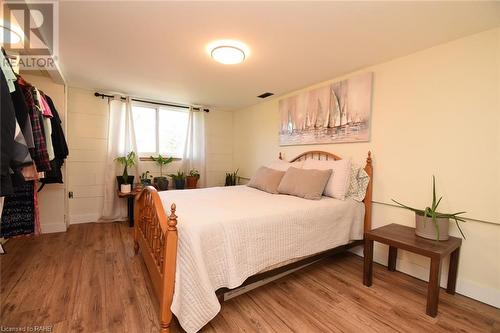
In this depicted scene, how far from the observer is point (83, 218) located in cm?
362

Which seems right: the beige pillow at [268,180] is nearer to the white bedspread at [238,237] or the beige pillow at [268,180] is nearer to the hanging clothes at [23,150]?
the white bedspread at [238,237]

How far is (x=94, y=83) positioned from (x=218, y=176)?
2637 millimetres

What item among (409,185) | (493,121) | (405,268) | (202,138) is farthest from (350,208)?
(202,138)

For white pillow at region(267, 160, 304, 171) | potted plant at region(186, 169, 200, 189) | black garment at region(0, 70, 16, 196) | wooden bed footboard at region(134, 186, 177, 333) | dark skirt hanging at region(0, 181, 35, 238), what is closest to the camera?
black garment at region(0, 70, 16, 196)

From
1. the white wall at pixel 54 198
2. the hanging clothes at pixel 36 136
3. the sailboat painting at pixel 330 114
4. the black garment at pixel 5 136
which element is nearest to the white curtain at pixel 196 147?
the sailboat painting at pixel 330 114

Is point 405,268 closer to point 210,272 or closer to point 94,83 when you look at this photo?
point 210,272

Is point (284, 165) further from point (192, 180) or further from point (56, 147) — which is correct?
point (56, 147)

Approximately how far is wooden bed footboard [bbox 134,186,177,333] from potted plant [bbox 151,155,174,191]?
1.49 m

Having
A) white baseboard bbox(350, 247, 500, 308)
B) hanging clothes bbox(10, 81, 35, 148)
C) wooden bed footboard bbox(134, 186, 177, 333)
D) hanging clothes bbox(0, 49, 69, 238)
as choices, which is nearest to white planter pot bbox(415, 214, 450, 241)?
white baseboard bbox(350, 247, 500, 308)

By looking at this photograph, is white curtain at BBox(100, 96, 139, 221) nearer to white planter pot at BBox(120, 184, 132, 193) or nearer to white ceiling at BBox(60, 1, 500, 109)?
white planter pot at BBox(120, 184, 132, 193)

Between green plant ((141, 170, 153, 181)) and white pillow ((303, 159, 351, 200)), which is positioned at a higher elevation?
white pillow ((303, 159, 351, 200))

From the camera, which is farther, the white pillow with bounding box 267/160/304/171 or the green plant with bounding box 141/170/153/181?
the green plant with bounding box 141/170/153/181

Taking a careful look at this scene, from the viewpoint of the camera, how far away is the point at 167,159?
4.10 m

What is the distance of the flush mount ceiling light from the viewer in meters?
2.01
